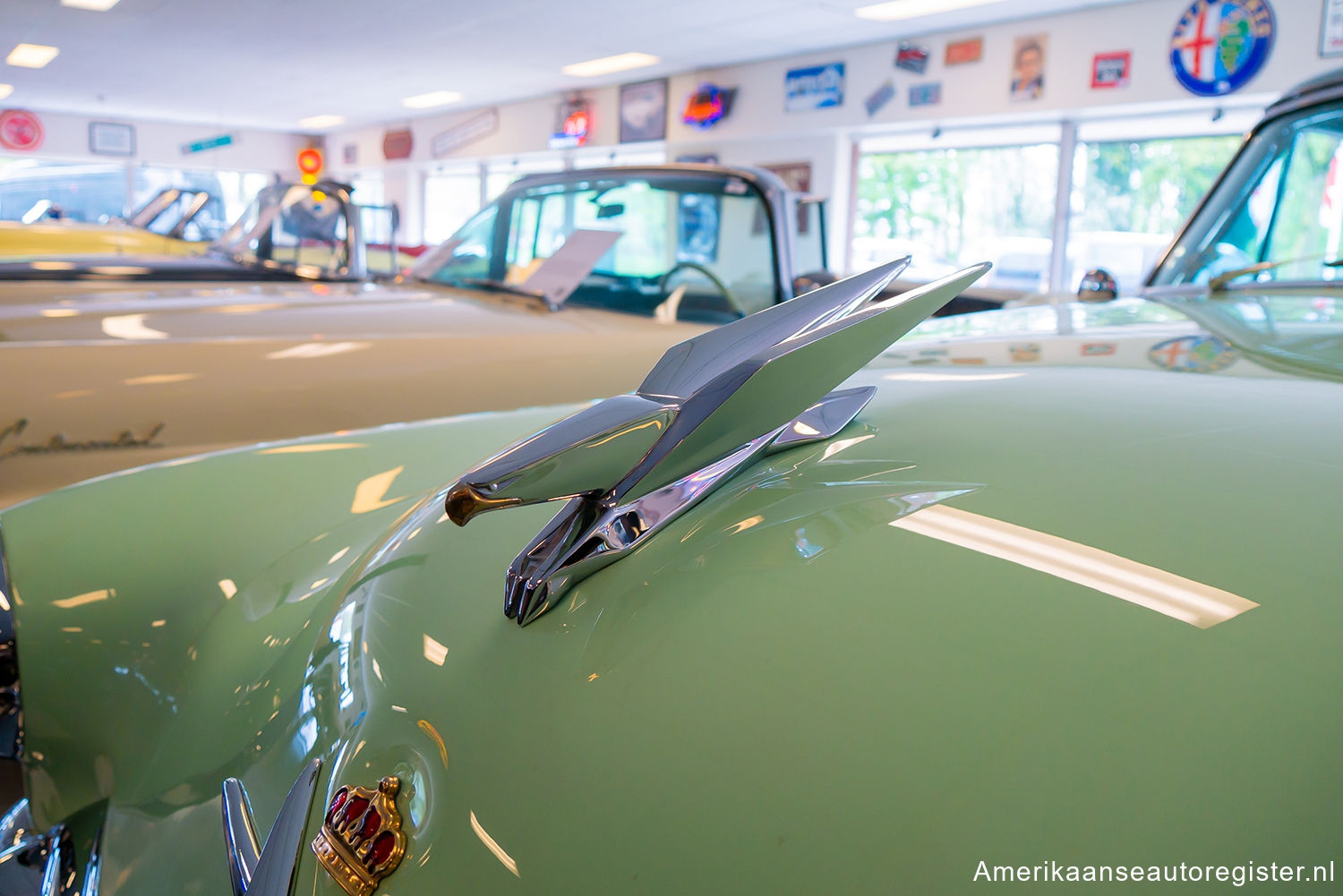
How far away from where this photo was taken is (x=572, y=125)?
15.1 m

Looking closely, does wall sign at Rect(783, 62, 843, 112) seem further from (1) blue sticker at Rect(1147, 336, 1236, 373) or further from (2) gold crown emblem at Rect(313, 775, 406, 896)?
(2) gold crown emblem at Rect(313, 775, 406, 896)

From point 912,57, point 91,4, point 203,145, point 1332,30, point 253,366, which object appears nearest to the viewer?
point 253,366

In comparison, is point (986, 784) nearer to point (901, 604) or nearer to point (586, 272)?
point (901, 604)

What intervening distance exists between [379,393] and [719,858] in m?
1.97

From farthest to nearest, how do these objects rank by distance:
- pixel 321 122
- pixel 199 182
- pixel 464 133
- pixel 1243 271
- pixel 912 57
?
pixel 199 182 → pixel 321 122 → pixel 464 133 → pixel 912 57 → pixel 1243 271

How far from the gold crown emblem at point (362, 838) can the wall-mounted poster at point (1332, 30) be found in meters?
9.53

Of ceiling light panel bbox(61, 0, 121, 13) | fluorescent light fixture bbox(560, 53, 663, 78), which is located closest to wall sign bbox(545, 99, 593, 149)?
fluorescent light fixture bbox(560, 53, 663, 78)

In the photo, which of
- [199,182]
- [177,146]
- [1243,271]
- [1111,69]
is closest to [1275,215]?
[1243,271]

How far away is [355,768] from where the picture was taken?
0.67 meters

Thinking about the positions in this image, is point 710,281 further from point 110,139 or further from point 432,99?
point 110,139

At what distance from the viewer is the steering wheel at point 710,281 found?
3023 mm

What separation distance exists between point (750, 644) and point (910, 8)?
10.1 m

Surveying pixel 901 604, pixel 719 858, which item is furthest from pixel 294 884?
pixel 901 604

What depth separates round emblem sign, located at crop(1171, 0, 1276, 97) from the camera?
26.1 ft
